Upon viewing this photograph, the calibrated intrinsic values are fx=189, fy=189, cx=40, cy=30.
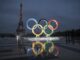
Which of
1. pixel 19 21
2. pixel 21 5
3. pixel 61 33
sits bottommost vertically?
pixel 61 33

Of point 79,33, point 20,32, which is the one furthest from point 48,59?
point 20,32

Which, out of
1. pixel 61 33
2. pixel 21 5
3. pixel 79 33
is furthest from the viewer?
pixel 21 5

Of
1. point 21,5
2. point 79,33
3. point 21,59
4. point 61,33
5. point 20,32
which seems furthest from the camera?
point 21,5

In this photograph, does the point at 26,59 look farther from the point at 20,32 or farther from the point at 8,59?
the point at 20,32

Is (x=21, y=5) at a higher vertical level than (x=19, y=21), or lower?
higher

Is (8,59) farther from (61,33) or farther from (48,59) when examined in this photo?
(61,33)

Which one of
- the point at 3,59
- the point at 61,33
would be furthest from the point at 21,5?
the point at 3,59

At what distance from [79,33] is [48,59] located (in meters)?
74.2

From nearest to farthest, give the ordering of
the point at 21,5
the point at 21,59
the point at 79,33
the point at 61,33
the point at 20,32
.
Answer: the point at 21,59 < the point at 79,33 < the point at 20,32 < the point at 61,33 < the point at 21,5

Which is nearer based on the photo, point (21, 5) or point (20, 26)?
point (20, 26)

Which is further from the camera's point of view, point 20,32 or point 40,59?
point 20,32

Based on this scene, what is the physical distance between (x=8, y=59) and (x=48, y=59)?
269 cm

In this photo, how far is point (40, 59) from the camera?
12773 mm

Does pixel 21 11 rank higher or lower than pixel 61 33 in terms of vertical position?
higher
